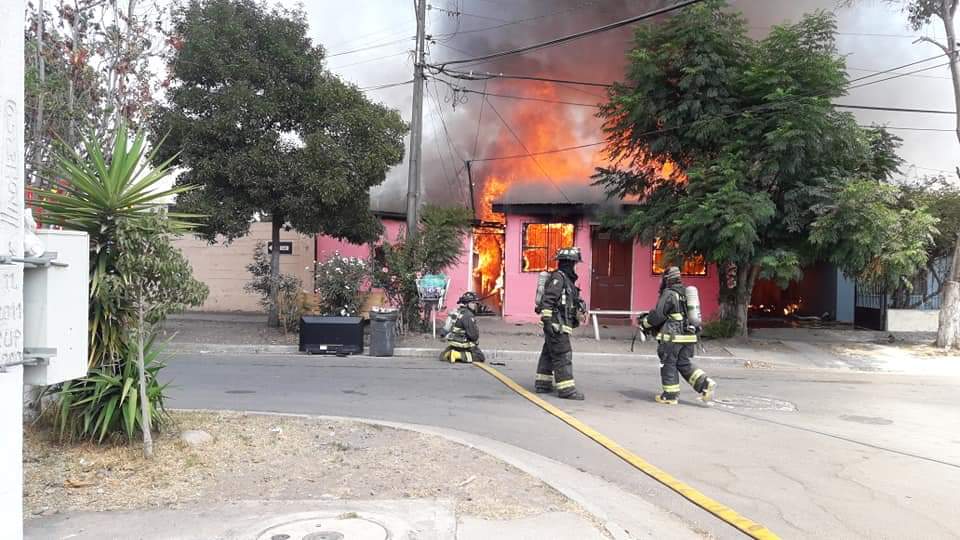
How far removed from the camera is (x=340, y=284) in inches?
518

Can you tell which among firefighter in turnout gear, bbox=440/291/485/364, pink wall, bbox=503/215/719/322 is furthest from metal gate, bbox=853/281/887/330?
firefighter in turnout gear, bbox=440/291/485/364

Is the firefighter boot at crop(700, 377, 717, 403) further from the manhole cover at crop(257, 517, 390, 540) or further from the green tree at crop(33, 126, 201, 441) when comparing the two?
the green tree at crop(33, 126, 201, 441)

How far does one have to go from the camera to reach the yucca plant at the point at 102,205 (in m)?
4.62

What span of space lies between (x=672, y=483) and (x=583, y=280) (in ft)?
43.3

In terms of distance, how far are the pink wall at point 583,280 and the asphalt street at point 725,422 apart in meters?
6.35

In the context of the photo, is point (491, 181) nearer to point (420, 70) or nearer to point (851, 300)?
point (420, 70)

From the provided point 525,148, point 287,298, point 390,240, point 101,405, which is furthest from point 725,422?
point 525,148

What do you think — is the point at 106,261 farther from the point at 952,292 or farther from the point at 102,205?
the point at 952,292

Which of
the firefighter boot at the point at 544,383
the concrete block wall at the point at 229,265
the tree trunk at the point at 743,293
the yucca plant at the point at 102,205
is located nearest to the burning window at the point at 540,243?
the tree trunk at the point at 743,293

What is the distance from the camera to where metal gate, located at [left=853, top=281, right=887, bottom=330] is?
642 inches

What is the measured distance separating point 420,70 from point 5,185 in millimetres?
13137

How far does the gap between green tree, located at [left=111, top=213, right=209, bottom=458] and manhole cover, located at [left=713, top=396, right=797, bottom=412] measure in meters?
6.28

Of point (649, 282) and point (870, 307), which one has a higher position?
A: point (649, 282)

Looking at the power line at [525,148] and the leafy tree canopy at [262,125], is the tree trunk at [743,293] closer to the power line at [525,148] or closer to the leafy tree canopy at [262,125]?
the leafy tree canopy at [262,125]
